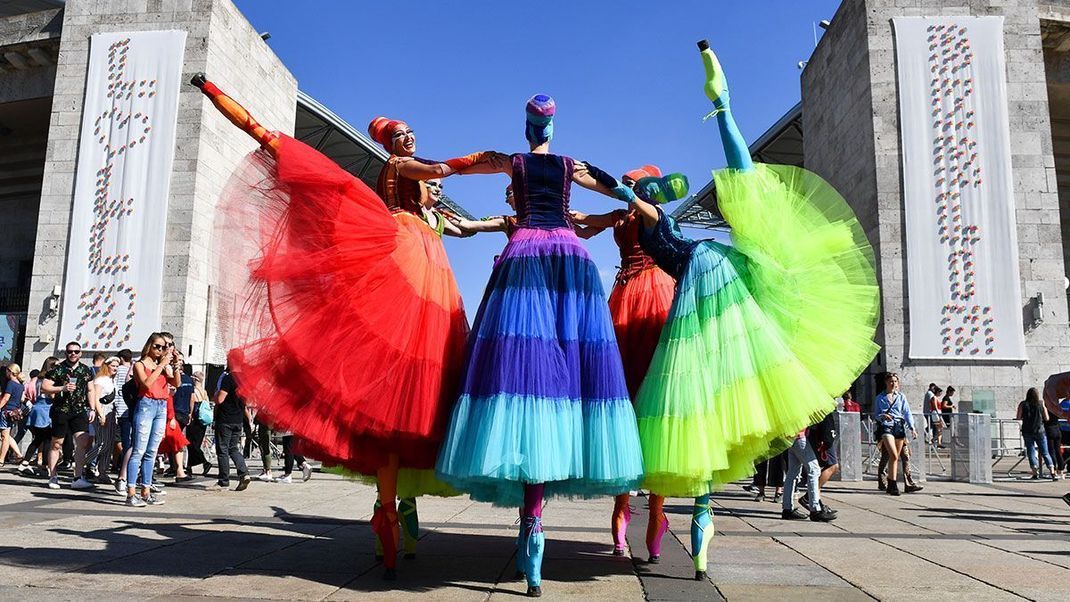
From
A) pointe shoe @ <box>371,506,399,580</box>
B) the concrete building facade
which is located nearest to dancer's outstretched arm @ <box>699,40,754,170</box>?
pointe shoe @ <box>371,506,399,580</box>

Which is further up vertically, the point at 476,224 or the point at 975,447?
the point at 476,224

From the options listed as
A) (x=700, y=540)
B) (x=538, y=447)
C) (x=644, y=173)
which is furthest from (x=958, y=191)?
(x=538, y=447)

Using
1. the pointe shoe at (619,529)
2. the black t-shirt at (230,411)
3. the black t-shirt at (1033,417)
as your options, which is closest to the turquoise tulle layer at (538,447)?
the pointe shoe at (619,529)

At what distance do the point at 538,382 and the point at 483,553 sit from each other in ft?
6.08

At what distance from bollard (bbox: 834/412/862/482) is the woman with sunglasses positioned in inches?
391

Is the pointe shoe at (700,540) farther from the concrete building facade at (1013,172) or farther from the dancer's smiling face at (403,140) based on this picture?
the concrete building facade at (1013,172)

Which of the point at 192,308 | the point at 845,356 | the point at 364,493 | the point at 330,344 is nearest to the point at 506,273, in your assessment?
the point at 330,344

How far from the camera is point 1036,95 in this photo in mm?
18219

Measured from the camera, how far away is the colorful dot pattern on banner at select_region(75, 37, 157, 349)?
1708 cm

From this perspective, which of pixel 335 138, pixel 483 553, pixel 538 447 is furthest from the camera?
pixel 335 138

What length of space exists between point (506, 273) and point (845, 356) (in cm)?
219

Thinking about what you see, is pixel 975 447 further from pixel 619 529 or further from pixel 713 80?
pixel 713 80

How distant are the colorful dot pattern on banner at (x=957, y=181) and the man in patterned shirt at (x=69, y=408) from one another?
A: 17.1 m

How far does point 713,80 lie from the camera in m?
4.73
